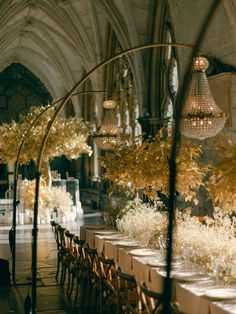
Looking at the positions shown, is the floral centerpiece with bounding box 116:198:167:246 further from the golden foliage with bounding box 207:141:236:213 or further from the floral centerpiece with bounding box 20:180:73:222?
the floral centerpiece with bounding box 20:180:73:222

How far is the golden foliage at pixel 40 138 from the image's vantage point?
16.2 meters

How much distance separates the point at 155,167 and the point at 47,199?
9.15 metres

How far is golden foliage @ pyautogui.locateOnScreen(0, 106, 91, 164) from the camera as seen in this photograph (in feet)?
53.1

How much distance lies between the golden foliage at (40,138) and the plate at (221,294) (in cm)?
1114

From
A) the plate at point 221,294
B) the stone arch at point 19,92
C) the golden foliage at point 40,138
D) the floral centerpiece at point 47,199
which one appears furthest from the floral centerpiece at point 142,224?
the stone arch at point 19,92

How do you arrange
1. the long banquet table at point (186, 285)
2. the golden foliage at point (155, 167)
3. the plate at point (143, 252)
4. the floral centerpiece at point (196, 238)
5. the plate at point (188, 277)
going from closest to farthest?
the long banquet table at point (186, 285) < the floral centerpiece at point (196, 238) < the plate at point (188, 277) < the plate at point (143, 252) < the golden foliage at point (155, 167)

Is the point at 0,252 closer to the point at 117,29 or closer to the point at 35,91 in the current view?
the point at 117,29

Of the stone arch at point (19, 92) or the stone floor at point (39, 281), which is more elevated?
the stone arch at point (19, 92)

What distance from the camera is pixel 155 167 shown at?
27.8 ft

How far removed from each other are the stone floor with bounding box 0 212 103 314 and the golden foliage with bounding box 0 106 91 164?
2.24 metres

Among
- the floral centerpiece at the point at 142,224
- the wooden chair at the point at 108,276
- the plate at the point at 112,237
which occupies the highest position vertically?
the floral centerpiece at the point at 142,224

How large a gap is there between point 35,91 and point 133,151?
2109 centimetres

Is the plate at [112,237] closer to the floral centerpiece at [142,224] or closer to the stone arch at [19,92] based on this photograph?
the floral centerpiece at [142,224]

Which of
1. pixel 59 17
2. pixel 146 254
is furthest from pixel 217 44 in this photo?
pixel 59 17
